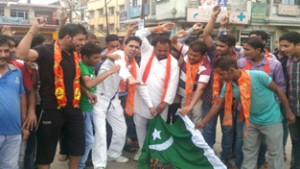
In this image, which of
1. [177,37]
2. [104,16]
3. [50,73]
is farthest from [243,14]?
[104,16]

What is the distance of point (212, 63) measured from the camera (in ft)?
14.7

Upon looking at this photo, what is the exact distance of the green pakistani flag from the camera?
4078 mm

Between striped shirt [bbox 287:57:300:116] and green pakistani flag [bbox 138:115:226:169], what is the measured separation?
3.68 ft

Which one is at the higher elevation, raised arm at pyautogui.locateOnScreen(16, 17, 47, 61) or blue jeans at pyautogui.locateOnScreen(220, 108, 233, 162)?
raised arm at pyautogui.locateOnScreen(16, 17, 47, 61)

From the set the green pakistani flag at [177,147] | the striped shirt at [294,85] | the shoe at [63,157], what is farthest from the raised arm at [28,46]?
the striped shirt at [294,85]

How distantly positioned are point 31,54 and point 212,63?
2379mm

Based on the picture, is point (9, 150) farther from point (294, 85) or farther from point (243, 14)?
point (243, 14)

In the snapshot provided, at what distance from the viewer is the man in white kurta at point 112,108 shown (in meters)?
4.24

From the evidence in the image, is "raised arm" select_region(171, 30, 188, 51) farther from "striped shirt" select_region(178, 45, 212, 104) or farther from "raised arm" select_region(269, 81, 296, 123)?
"raised arm" select_region(269, 81, 296, 123)

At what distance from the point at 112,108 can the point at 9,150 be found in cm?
158

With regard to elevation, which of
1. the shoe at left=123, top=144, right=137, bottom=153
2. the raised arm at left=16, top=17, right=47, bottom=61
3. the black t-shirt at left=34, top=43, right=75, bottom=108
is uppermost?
the raised arm at left=16, top=17, right=47, bottom=61

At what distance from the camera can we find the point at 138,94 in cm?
461

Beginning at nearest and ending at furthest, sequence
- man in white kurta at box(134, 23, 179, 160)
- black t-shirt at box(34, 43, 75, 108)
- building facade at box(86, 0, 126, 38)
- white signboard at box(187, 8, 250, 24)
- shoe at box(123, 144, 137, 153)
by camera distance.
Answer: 1. black t-shirt at box(34, 43, 75, 108)
2. man in white kurta at box(134, 23, 179, 160)
3. shoe at box(123, 144, 137, 153)
4. white signboard at box(187, 8, 250, 24)
5. building facade at box(86, 0, 126, 38)

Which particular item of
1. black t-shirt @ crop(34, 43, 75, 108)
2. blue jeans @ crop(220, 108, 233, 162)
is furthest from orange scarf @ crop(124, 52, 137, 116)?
blue jeans @ crop(220, 108, 233, 162)
